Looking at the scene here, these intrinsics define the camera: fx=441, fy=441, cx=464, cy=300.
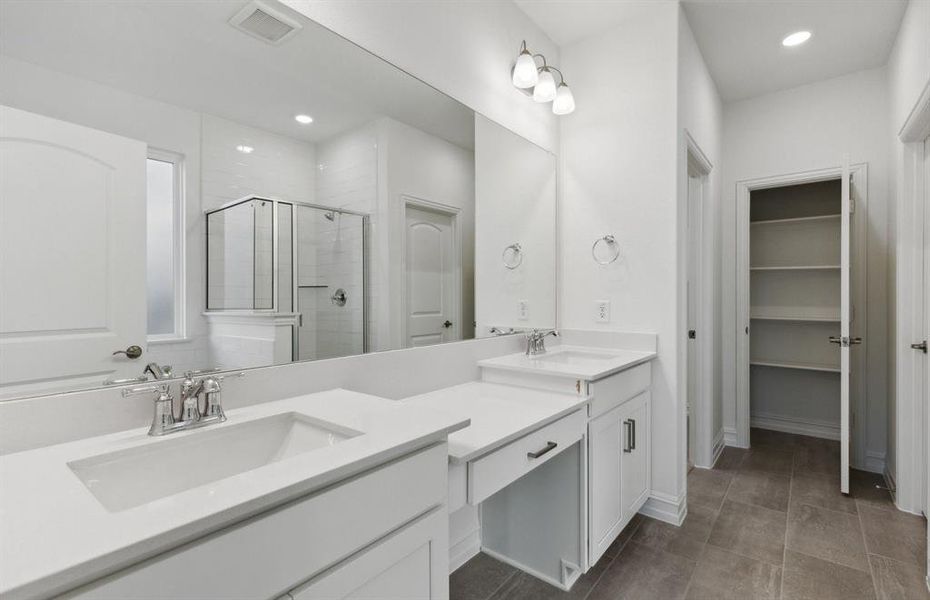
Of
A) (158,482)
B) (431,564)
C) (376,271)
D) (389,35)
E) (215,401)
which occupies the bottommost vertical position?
(431,564)

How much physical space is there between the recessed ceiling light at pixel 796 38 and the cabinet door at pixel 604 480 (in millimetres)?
2455

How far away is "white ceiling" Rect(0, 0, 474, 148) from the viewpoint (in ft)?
3.00

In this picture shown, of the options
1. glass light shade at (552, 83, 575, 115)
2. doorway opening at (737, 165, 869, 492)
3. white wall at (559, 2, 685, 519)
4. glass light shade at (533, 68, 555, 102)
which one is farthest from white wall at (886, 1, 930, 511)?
glass light shade at (533, 68, 555, 102)

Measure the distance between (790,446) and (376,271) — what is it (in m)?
3.46

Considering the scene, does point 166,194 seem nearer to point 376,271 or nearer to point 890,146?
point 376,271

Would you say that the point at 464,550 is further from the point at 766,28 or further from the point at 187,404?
the point at 766,28

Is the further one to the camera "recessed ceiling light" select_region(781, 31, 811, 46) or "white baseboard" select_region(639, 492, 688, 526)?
"recessed ceiling light" select_region(781, 31, 811, 46)

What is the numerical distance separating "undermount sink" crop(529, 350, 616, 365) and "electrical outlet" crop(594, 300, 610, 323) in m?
0.23

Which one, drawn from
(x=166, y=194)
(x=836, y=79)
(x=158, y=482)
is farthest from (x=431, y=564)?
(x=836, y=79)

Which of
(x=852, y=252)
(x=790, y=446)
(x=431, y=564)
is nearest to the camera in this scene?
(x=431, y=564)

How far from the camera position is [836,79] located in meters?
3.06

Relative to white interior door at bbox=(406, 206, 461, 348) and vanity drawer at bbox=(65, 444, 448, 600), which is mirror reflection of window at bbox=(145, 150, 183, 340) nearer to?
vanity drawer at bbox=(65, 444, 448, 600)

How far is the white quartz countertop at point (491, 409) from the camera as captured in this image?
3.89 ft

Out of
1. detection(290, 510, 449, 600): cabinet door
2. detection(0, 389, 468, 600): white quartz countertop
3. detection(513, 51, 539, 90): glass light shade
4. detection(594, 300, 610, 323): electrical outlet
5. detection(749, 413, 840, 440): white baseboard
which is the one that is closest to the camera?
detection(0, 389, 468, 600): white quartz countertop
